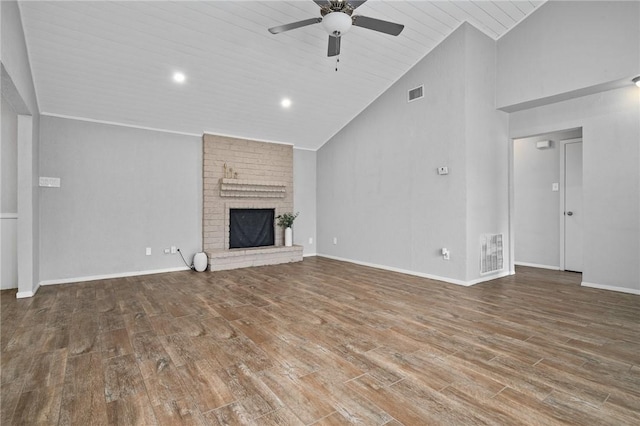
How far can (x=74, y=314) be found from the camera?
3291 millimetres

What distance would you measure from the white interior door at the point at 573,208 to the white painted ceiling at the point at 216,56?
2.36 m

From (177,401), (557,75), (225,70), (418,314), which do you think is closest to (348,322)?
(418,314)

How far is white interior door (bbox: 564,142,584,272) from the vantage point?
5.29 meters

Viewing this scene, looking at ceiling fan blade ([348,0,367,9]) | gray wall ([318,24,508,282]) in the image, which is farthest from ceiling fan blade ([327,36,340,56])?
gray wall ([318,24,508,282])

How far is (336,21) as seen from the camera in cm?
304

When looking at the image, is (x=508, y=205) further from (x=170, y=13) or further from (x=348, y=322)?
(x=170, y=13)

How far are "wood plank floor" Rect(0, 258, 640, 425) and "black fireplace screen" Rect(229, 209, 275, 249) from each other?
7.35ft

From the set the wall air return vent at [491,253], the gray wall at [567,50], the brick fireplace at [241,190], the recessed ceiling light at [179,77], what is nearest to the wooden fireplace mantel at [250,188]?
the brick fireplace at [241,190]

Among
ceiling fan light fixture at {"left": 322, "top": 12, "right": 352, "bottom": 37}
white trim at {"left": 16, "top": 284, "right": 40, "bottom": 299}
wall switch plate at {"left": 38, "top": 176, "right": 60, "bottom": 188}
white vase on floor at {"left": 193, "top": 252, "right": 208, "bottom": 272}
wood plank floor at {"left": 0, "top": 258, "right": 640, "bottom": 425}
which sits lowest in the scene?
wood plank floor at {"left": 0, "top": 258, "right": 640, "bottom": 425}

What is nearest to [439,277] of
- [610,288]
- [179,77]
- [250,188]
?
→ [610,288]

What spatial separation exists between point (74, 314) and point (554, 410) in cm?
408

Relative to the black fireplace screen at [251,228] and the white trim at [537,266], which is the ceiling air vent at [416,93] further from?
the white trim at [537,266]

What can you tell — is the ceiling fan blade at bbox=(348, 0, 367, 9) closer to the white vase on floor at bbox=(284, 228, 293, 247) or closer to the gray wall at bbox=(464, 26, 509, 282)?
the gray wall at bbox=(464, 26, 509, 282)

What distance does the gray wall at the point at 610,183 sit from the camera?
156 inches
